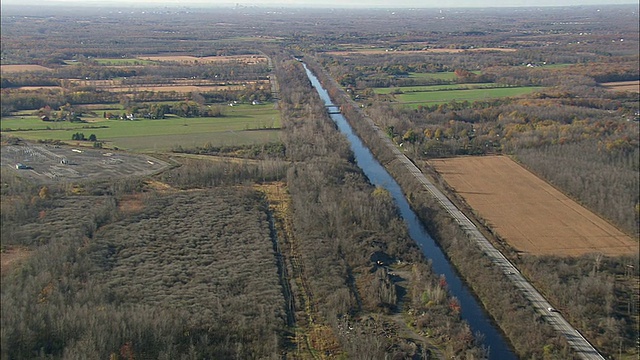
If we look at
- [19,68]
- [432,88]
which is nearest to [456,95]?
[432,88]

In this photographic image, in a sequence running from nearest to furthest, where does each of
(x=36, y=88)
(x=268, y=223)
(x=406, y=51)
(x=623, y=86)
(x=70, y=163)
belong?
(x=268, y=223), (x=70, y=163), (x=36, y=88), (x=623, y=86), (x=406, y=51)

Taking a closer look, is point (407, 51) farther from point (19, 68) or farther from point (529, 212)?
point (529, 212)

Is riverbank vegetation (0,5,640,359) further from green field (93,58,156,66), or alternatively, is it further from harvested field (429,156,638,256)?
green field (93,58,156,66)

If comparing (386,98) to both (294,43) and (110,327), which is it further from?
(294,43)

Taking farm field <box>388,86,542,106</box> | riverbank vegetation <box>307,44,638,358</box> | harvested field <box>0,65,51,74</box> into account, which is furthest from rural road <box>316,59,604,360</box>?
harvested field <box>0,65,51,74</box>

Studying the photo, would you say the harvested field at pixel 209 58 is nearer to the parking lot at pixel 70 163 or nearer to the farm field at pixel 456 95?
the farm field at pixel 456 95

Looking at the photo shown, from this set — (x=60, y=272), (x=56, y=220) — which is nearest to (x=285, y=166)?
(x=56, y=220)
